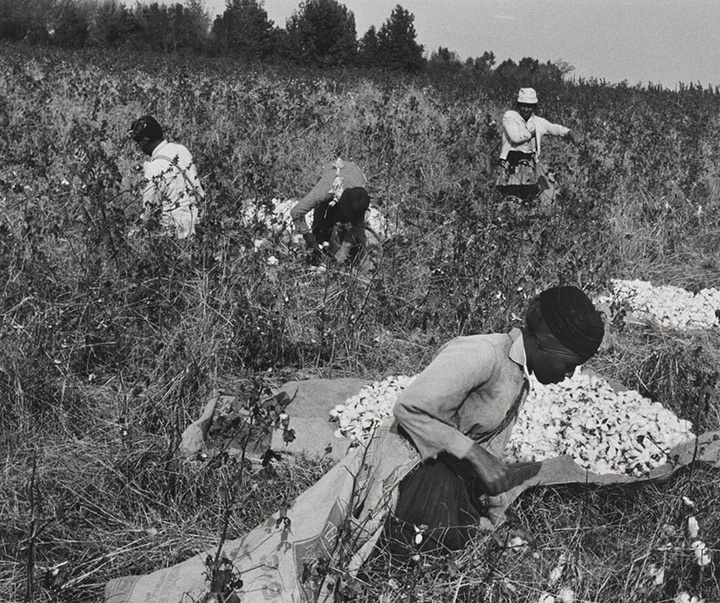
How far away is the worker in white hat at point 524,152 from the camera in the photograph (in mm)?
6841

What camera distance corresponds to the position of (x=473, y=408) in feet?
8.32

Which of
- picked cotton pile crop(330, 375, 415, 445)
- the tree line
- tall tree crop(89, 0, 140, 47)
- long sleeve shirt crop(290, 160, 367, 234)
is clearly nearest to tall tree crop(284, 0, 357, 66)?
the tree line

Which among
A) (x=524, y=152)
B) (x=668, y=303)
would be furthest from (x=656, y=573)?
(x=524, y=152)

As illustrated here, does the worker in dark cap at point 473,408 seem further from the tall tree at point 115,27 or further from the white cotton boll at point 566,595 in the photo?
the tall tree at point 115,27

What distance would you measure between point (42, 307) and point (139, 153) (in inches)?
149

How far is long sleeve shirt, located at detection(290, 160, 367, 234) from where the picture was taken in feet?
18.0

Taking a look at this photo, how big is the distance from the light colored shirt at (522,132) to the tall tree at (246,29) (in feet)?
73.5

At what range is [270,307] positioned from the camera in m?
4.07

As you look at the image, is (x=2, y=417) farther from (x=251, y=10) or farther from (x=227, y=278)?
(x=251, y=10)

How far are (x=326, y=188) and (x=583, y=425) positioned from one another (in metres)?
2.72

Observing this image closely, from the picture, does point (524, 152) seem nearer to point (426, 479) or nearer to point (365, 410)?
point (365, 410)

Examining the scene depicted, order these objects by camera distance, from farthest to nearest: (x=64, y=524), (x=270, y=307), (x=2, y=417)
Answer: (x=270, y=307)
(x=2, y=417)
(x=64, y=524)

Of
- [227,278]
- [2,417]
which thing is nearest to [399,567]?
[2,417]

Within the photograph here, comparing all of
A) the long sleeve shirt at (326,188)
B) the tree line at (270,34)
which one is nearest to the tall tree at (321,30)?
the tree line at (270,34)
